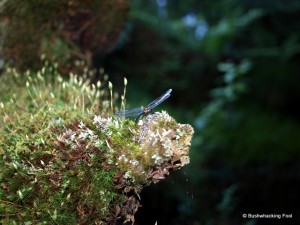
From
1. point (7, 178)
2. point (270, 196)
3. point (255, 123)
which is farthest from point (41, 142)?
point (255, 123)

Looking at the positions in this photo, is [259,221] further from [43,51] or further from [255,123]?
[43,51]

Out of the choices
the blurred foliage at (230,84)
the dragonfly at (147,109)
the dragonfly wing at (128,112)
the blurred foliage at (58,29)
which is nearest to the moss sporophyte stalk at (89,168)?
the dragonfly at (147,109)

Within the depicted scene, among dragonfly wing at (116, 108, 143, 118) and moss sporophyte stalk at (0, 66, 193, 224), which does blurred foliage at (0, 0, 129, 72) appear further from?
moss sporophyte stalk at (0, 66, 193, 224)

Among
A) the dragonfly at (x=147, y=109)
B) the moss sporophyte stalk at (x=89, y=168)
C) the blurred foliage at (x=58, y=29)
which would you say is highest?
the blurred foliage at (x=58, y=29)

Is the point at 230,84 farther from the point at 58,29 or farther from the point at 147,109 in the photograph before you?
the point at 147,109

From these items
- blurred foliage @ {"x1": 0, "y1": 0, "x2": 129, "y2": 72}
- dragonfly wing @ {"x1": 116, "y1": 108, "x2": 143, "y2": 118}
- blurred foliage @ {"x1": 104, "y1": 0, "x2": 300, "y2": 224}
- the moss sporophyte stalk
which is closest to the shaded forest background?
blurred foliage @ {"x1": 104, "y1": 0, "x2": 300, "y2": 224}

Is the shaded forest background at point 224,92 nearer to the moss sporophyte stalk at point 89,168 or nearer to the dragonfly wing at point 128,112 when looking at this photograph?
the dragonfly wing at point 128,112

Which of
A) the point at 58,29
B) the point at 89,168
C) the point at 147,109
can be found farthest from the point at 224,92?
the point at 89,168
